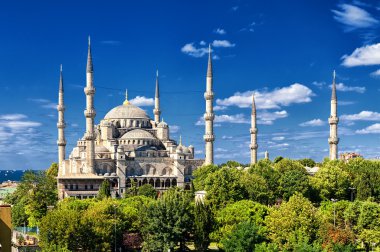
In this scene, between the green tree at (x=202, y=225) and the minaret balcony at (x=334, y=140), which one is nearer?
the green tree at (x=202, y=225)

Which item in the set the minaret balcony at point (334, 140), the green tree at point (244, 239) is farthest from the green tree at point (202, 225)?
the minaret balcony at point (334, 140)

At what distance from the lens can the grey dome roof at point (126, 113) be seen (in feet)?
274

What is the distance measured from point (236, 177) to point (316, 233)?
15.4m

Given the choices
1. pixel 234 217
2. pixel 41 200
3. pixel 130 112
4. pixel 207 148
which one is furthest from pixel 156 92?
pixel 234 217

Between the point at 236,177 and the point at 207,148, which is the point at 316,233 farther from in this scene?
the point at 207,148

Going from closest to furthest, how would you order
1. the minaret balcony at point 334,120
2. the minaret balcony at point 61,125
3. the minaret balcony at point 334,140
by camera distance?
the minaret balcony at point 334,140 < the minaret balcony at point 334,120 < the minaret balcony at point 61,125

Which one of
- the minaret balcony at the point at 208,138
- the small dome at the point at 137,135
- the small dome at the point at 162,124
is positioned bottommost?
the minaret balcony at the point at 208,138

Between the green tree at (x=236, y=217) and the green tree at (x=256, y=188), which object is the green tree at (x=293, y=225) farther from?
the green tree at (x=256, y=188)

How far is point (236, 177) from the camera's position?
156 ft

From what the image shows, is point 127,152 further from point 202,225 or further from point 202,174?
point 202,225

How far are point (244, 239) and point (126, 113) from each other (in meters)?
54.9

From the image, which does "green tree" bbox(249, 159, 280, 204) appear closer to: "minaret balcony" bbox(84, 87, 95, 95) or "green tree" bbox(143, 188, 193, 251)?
"green tree" bbox(143, 188, 193, 251)

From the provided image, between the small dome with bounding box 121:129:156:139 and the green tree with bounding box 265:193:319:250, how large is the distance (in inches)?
1854

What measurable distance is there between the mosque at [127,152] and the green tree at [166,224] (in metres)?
29.4
